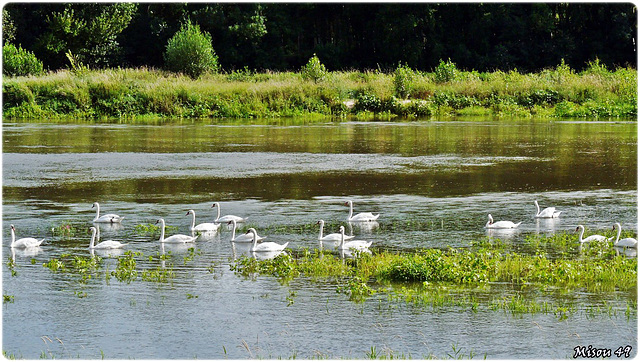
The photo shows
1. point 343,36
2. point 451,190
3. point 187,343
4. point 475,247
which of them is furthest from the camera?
point 343,36

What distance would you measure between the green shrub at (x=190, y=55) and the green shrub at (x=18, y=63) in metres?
8.36

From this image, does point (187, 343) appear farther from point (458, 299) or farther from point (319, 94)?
point (319, 94)

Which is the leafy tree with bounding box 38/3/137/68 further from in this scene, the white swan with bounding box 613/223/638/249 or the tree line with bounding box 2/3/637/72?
the white swan with bounding box 613/223/638/249

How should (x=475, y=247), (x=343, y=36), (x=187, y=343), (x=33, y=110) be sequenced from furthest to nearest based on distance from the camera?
(x=343, y=36) → (x=33, y=110) → (x=475, y=247) → (x=187, y=343)

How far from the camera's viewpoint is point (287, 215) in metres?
17.6

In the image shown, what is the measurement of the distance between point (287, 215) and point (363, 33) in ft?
197

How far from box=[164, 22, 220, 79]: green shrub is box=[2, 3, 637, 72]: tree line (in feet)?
28.3

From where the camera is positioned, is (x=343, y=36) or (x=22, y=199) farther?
(x=343, y=36)

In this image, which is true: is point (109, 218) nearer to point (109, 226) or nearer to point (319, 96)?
point (109, 226)

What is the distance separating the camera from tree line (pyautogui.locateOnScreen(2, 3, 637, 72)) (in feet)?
222

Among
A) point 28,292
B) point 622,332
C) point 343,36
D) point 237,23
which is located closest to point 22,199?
point 28,292

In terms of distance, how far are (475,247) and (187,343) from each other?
19.4 ft

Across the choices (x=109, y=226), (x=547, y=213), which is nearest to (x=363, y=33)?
(x=547, y=213)

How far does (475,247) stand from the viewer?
1458 centimetres
